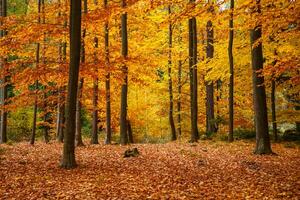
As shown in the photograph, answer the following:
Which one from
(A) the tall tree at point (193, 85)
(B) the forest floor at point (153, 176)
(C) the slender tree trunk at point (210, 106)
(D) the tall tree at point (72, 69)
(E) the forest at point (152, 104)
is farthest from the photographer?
(C) the slender tree trunk at point (210, 106)

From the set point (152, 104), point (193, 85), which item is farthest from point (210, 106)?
point (193, 85)

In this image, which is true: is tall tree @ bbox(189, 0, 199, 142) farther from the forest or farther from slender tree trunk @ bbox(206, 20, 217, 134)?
slender tree trunk @ bbox(206, 20, 217, 134)

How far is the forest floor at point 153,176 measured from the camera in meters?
8.11

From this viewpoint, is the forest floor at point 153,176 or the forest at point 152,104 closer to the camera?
the forest floor at point 153,176

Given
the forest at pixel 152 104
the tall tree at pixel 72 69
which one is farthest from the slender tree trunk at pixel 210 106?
the tall tree at pixel 72 69

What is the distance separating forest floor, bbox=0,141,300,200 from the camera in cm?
811

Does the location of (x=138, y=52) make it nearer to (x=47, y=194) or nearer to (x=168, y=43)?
(x=168, y=43)

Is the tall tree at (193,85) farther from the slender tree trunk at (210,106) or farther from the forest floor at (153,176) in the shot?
→ the forest floor at (153,176)

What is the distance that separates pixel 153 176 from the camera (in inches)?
387

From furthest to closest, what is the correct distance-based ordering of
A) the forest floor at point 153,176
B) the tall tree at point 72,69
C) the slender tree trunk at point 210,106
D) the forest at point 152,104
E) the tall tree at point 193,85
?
the slender tree trunk at point 210,106 < the tall tree at point 193,85 < the tall tree at point 72,69 < the forest at point 152,104 < the forest floor at point 153,176

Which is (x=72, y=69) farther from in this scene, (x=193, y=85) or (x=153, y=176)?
(x=193, y=85)

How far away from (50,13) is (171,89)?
36.1ft

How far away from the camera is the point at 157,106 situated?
1045 inches

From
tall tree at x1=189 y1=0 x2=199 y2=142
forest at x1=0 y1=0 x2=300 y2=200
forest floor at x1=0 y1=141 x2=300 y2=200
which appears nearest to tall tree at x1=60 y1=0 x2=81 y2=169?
forest at x1=0 y1=0 x2=300 y2=200
